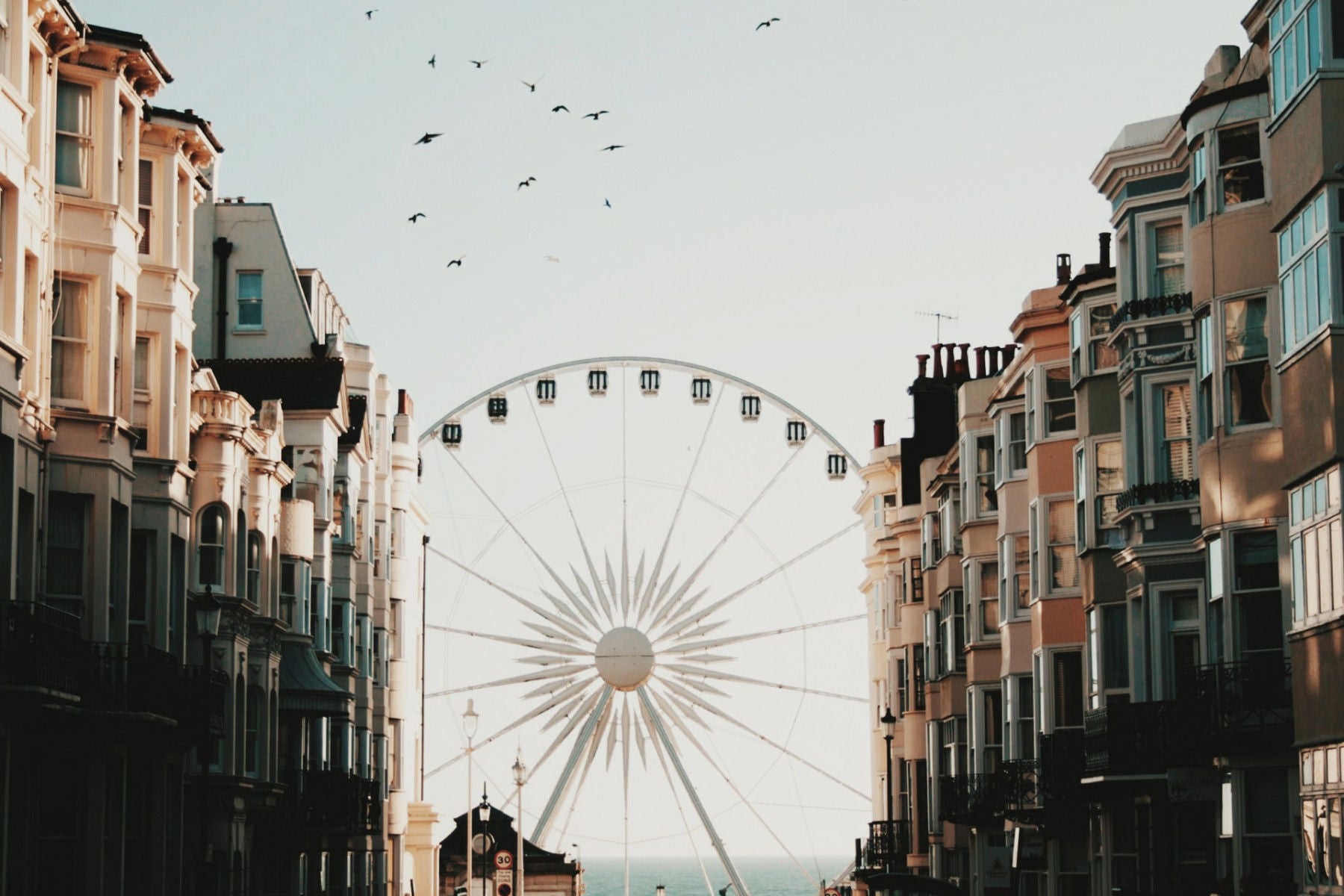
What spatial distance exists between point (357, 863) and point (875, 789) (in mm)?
22543

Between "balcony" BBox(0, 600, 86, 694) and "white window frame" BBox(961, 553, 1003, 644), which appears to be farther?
"white window frame" BBox(961, 553, 1003, 644)

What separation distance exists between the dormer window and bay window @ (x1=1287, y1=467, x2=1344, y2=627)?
636 inches

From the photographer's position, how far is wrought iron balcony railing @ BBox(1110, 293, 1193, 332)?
119 feet

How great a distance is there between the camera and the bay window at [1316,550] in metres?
24.6

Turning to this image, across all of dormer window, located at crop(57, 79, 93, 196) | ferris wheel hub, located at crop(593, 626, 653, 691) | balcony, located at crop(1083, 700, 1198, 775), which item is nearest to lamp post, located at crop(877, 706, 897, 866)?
ferris wheel hub, located at crop(593, 626, 653, 691)

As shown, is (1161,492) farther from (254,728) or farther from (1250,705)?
(254,728)

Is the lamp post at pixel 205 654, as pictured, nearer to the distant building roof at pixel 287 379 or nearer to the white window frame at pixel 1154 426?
the white window frame at pixel 1154 426

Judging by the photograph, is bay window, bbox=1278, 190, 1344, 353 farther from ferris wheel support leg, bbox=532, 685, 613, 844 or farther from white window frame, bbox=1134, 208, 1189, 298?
ferris wheel support leg, bbox=532, 685, 613, 844

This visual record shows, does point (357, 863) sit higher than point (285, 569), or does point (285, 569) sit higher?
→ point (285, 569)

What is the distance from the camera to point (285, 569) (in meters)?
49.5

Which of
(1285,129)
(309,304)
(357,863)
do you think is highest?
(309,304)

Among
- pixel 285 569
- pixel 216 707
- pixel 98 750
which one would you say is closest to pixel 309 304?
pixel 285 569

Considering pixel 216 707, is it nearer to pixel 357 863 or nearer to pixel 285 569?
pixel 285 569

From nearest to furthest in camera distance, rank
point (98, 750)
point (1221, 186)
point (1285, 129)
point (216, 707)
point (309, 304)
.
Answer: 1. point (1285, 129)
2. point (98, 750)
3. point (1221, 186)
4. point (216, 707)
5. point (309, 304)
